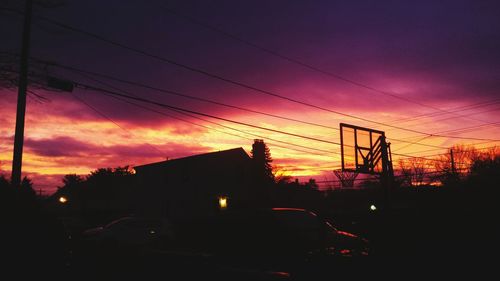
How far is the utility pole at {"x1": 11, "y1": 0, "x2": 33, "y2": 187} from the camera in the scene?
13.1m

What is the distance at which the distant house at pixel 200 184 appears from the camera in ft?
127

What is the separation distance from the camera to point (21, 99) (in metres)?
13.5

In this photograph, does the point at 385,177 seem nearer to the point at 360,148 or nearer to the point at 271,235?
the point at 360,148

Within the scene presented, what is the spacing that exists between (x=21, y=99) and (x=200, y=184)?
86.1 feet

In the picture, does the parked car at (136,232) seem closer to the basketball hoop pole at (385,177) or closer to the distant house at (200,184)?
the basketball hoop pole at (385,177)

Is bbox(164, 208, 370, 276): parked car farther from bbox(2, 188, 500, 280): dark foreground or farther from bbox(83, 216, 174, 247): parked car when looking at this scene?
bbox(83, 216, 174, 247): parked car

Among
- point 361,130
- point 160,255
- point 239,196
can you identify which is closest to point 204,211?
Result: point 239,196

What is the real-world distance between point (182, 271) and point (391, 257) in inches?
137

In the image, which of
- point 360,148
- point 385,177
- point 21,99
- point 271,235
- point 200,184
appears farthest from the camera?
point 200,184

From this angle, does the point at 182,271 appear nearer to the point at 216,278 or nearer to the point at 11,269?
the point at 216,278

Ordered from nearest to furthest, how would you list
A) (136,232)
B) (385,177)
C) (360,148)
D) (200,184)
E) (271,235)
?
(271,235)
(136,232)
(385,177)
(360,148)
(200,184)

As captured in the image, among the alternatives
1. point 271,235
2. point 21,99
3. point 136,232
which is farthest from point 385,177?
point 21,99

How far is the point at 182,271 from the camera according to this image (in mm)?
7418

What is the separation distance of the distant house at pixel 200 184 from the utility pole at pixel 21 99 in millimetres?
24610
